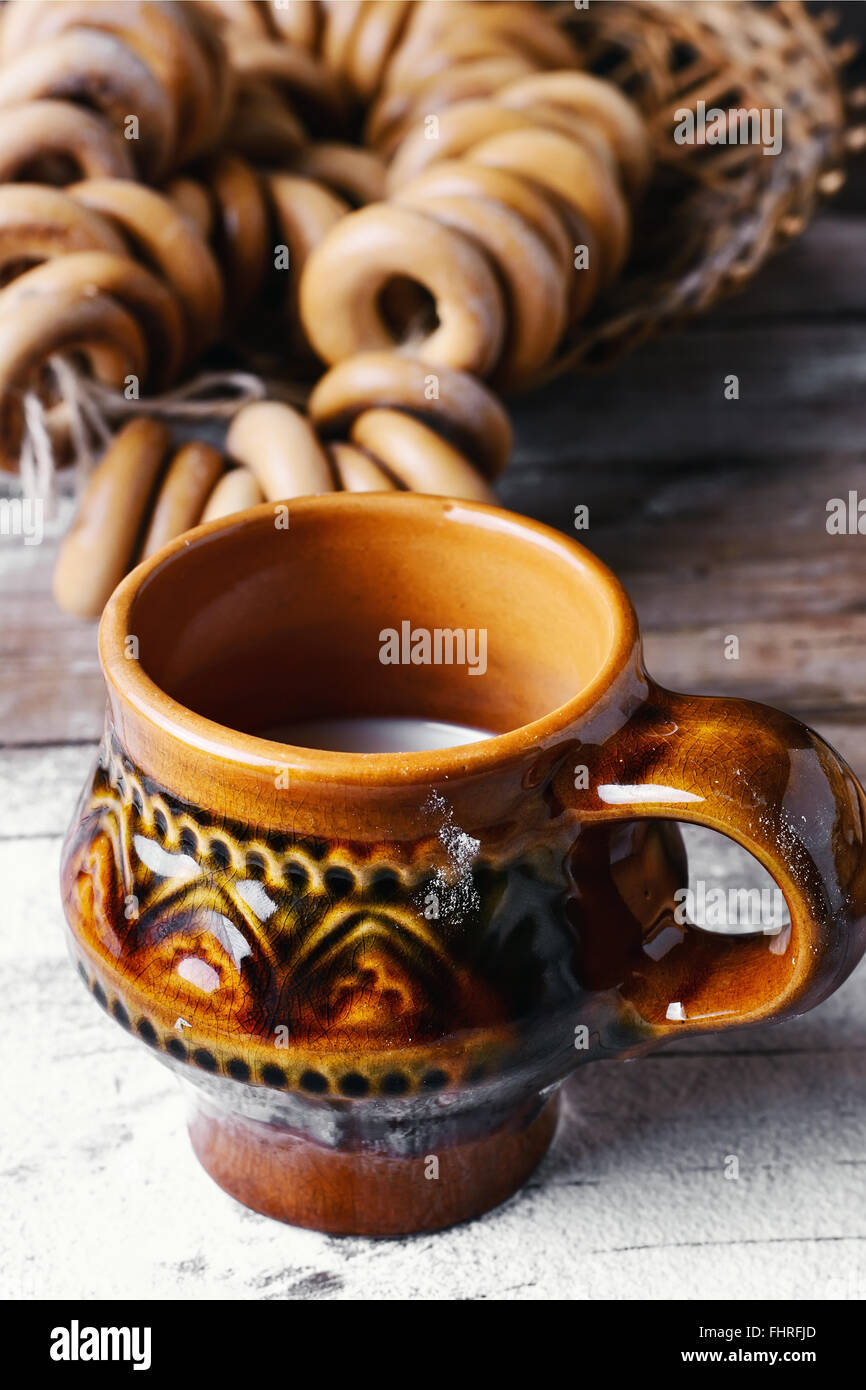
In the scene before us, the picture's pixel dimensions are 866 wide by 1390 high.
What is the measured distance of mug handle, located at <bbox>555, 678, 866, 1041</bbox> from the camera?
319 mm

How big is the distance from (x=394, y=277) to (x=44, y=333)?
150 mm

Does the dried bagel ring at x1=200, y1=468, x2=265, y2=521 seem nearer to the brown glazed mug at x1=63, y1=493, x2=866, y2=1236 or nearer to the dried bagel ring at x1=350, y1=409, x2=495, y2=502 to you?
the dried bagel ring at x1=350, y1=409, x2=495, y2=502

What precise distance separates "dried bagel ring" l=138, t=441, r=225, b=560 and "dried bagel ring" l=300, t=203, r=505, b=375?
9 centimetres

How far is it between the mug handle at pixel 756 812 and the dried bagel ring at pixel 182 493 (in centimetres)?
26

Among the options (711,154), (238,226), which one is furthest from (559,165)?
(711,154)

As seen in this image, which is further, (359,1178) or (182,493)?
(182,493)

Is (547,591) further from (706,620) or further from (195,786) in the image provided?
(706,620)

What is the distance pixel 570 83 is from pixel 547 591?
1.29 ft

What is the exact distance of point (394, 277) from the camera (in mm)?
620

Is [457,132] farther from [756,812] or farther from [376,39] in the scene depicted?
[756,812]

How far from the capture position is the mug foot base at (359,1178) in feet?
1.19

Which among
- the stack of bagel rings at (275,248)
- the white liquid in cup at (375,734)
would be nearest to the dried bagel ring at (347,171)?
the stack of bagel rings at (275,248)

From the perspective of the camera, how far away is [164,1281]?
366 mm

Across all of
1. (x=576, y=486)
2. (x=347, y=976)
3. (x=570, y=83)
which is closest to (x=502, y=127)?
(x=570, y=83)
